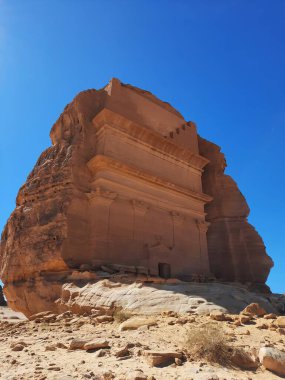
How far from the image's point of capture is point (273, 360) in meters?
3.49

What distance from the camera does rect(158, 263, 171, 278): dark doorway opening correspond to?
45.3 feet

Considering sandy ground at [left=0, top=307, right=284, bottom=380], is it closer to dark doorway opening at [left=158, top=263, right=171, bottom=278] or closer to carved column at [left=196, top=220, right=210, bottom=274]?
dark doorway opening at [left=158, top=263, right=171, bottom=278]

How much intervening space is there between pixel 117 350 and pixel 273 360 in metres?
1.88

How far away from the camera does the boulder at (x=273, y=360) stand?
11.3 ft

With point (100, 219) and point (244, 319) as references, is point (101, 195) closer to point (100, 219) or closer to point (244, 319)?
point (100, 219)

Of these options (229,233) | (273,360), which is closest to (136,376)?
(273,360)

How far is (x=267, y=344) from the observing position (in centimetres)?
416

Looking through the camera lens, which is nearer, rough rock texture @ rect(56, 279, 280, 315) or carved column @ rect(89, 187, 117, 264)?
rough rock texture @ rect(56, 279, 280, 315)

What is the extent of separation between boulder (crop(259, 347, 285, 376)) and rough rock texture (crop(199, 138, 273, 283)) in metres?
14.6

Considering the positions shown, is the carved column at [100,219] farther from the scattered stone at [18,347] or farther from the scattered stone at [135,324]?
the scattered stone at [18,347]

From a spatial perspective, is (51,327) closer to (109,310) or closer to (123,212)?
(109,310)

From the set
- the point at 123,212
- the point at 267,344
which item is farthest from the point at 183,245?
the point at 267,344

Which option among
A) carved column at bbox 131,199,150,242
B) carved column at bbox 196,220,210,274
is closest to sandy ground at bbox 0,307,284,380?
carved column at bbox 131,199,150,242

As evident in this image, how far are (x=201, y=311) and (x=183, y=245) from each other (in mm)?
8795
